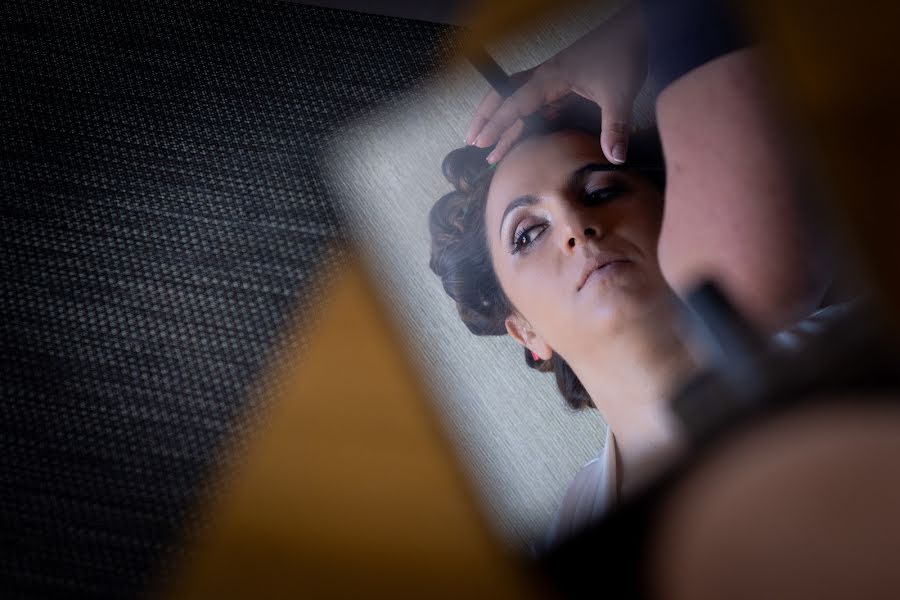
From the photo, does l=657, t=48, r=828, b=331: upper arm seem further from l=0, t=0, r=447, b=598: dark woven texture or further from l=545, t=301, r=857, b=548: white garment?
l=0, t=0, r=447, b=598: dark woven texture

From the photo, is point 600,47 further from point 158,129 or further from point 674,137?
point 158,129

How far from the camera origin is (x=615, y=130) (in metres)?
0.68

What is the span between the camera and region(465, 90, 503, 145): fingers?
2.43 ft

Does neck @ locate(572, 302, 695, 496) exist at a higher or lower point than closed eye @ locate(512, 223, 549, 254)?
lower

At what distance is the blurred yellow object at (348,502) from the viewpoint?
26.2 inches

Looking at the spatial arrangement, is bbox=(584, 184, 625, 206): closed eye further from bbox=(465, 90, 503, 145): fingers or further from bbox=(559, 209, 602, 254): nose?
bbox=(465, 90, 503, 145): fingers

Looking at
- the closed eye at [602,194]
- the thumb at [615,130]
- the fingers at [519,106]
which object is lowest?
the closed eye at [602,194]

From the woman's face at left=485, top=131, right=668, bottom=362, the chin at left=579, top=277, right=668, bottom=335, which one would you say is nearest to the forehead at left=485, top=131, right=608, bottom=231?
the woman's face at left=485, top=131, right=668, bottom=362

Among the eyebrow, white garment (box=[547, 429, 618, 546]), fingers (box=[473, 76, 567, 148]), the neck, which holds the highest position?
fingers (box=[473, 76, 567, 148])

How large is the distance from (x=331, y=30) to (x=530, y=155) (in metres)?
0.30

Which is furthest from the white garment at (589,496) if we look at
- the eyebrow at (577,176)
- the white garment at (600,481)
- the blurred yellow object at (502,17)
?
the blurred yellow object at (502,17)

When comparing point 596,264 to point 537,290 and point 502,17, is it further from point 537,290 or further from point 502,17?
point 502,17

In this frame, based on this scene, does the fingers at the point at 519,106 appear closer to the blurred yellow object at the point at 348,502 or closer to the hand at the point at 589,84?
the hand at the point at 589,84

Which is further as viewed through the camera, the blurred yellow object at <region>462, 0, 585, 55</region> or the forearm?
the blurred yellow object at <region>462, 0, 585, 55</region>
